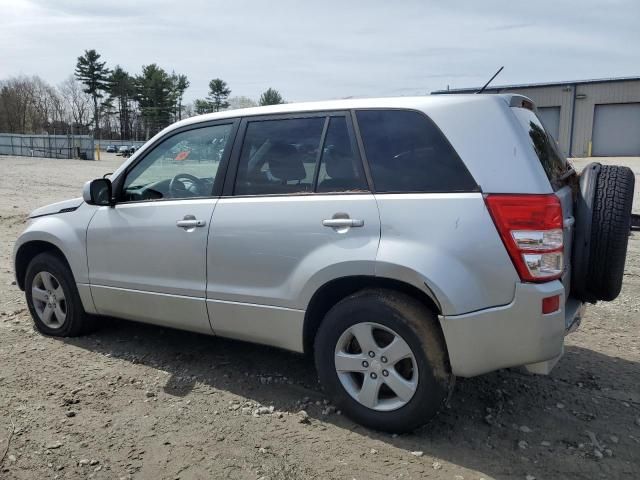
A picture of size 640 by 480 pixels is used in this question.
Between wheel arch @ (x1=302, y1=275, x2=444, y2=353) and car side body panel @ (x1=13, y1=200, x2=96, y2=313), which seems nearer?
wheel arch @ (x1=302, y1=275, x2=444, y2=353)

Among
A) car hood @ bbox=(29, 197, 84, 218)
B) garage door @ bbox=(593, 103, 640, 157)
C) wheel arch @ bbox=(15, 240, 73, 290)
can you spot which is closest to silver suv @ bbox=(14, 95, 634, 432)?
car hood @ bbox=(29, 197, 84, 218)

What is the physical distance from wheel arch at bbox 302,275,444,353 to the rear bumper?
0.16 metres

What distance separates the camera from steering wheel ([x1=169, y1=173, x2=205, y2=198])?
396 cm

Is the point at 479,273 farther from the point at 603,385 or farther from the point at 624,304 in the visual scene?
the point at 624,304

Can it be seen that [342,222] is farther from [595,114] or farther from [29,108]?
[29,108]

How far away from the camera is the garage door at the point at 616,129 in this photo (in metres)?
42.5

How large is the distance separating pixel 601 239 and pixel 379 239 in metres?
1.32

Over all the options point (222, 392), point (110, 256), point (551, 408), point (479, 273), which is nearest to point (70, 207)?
point (110, 256)

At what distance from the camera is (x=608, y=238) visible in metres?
3.25

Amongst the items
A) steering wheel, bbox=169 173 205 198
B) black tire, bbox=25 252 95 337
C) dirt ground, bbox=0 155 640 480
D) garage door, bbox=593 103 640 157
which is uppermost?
garage door, bbox=593 103 640 157

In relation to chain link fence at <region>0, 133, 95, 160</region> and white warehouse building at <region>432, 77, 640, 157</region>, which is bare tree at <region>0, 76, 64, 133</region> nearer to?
chain link fence at <region>0, 133, 95, 160</region>

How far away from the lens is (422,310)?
3.05 metres

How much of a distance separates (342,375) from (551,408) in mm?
1396

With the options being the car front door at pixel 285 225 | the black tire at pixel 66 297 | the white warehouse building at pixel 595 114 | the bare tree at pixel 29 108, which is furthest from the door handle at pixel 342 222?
the bare tree at pixel 29 108
